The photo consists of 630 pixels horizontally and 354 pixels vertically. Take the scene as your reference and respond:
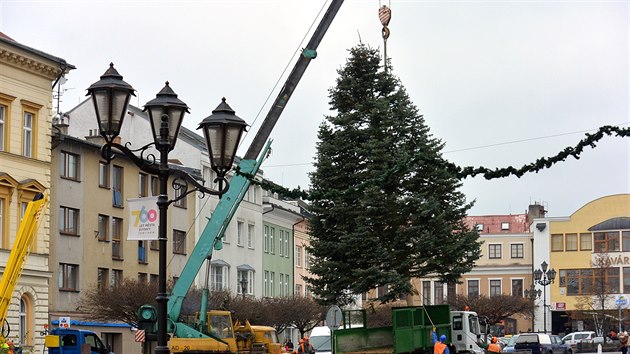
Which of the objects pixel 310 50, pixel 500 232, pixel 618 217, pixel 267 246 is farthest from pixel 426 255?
pixel 500 232

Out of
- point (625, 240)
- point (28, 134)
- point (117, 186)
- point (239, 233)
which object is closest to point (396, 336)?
point (28, 134)

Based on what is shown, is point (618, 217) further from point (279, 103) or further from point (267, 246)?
point (279, 103)

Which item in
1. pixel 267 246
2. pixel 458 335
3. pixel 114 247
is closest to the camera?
pixel 458 335

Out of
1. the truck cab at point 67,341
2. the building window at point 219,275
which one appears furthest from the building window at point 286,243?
the truck cab at point 67,341

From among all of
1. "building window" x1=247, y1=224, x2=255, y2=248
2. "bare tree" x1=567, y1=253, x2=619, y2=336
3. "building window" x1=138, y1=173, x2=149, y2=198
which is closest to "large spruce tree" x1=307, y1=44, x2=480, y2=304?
"building window" x1=138, y1=173, x2=149, y2=198

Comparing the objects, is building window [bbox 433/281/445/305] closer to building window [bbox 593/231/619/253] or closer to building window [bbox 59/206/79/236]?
building window [bbox 593/231/619/253]

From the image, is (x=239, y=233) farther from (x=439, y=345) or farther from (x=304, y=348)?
(x=439, y=345)

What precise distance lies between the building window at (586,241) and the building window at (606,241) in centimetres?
38

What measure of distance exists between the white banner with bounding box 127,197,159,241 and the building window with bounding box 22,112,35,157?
32.2 m

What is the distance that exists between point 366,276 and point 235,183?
11.7 metres

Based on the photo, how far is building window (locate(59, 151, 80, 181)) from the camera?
5538 centimetres

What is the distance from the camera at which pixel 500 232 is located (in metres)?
113

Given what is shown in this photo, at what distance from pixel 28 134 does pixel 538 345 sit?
26509 mm

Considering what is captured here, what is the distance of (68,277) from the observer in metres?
55.7
